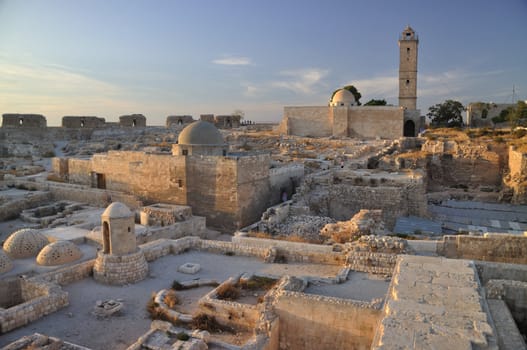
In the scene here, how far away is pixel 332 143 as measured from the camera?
2977cm

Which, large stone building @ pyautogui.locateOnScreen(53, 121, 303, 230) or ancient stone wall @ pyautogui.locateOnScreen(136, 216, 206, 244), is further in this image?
large stone building @ pyautogui.locateOnScreen(53, 121, 303, 230)

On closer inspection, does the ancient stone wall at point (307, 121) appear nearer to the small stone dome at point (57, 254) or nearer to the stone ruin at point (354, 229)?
the stone ruin at point (354, 229)

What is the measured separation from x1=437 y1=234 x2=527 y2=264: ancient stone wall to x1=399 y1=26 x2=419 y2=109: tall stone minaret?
3395 cm

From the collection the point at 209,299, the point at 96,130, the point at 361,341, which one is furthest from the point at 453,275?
the point at 96,130

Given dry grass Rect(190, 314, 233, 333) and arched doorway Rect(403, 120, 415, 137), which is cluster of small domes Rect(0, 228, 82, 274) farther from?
arched doorway Rect(403, 120, 415, 137)

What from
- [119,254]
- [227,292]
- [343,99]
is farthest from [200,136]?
[343,99]

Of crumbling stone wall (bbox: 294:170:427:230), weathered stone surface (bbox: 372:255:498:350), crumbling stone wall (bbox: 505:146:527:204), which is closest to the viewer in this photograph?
weathered stone surface (bbox: 372:255:498:350)

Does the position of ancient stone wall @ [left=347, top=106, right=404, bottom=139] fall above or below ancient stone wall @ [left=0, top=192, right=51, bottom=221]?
above

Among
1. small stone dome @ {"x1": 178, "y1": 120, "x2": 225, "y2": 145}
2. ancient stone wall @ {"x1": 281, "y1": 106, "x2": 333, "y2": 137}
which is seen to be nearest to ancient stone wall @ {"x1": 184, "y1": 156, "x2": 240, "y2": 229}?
small stone dome @ {"x1": 178, "y1": 120, "x2": 225, "y2": 145}

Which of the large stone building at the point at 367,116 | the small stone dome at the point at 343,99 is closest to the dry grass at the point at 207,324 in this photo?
the large stone building at the point at 367,116

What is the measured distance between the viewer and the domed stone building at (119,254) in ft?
25.8

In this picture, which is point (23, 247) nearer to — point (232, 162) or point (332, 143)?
point (232, 162)

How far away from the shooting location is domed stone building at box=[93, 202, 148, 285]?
7.88 meters

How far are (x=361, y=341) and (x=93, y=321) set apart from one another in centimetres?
417
